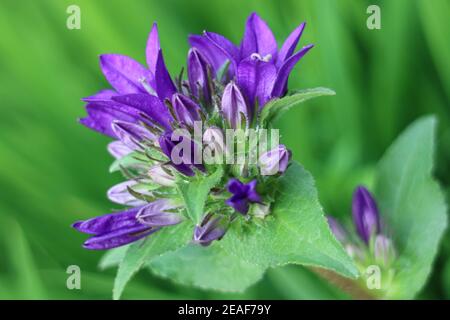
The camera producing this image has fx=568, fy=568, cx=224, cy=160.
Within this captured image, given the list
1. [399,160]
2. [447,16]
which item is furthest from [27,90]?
[447,16]

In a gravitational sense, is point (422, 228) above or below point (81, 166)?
below

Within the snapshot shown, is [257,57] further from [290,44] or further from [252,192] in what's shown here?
[252,192]

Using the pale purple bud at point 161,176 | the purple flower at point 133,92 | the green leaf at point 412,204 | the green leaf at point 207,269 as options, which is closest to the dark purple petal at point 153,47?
the purple flower at point 133,92

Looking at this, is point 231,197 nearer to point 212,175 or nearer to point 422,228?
point 212,175

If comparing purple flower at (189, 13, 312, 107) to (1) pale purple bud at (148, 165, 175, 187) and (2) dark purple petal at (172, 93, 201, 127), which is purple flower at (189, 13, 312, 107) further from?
(1) pale purple bud at (148, 165, 175, 187)

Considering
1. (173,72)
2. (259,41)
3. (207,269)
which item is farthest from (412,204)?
(173,72)

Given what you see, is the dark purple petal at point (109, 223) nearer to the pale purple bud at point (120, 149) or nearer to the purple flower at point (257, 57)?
the pale purple bud at point (120, 149)
